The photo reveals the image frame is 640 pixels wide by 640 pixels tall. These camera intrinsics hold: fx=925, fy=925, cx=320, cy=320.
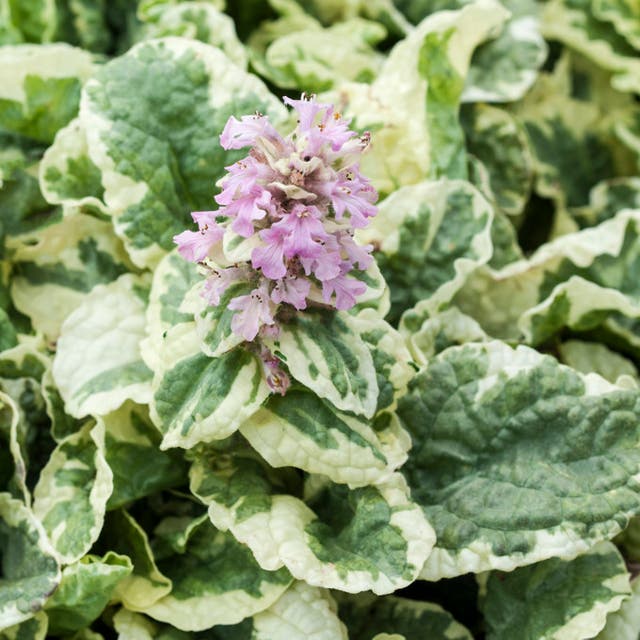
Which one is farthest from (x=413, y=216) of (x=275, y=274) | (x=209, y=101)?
(x=275, y=274)

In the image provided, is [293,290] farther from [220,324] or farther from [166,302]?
[166,302]

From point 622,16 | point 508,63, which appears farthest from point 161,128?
point 622,16

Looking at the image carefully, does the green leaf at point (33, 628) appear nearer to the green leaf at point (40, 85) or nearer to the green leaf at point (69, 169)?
the green leaf at point (69, 169)

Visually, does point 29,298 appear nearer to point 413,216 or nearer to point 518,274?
point 413,216

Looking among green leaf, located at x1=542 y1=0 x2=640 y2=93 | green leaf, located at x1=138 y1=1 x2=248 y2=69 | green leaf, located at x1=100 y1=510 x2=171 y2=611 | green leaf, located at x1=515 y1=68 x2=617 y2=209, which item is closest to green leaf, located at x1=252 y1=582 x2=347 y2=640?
green leaf, located at x1=100 y1=510 x2=171 y2=611

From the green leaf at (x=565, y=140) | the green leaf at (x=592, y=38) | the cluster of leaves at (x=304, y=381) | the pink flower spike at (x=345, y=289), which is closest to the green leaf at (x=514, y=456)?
the cluster of leaves at (x=304, y=381)

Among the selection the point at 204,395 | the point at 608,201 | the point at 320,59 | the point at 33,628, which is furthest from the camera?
the point at 608,201

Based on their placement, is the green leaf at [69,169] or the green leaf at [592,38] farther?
the green leaf at [592,38]
